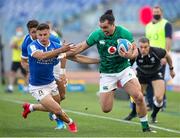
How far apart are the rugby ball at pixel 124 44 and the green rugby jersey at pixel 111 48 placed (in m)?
0.10

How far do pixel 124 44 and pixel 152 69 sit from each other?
3.25m

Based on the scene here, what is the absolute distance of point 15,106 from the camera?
18688mm

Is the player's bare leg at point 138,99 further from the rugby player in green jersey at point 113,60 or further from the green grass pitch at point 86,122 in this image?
the green grass pitch at point 86,122

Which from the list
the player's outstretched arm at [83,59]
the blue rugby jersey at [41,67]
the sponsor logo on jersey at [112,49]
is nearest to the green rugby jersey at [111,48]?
the sponsor logo on jersey at [112,49]

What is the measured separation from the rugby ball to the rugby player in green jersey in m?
0.09

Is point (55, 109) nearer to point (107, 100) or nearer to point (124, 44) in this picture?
point (107, 100)

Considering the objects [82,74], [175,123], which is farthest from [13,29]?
[175,123]

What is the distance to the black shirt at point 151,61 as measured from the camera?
15484 millimetres

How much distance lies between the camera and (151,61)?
15.7m

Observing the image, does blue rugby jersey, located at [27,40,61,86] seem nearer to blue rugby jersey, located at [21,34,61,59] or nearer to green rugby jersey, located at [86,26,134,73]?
blue rugby jersey, located at [21,34,61,59]

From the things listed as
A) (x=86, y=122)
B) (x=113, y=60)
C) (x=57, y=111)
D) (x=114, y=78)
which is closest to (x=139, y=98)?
(x=114, y=78)

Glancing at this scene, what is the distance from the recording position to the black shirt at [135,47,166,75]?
15484 millimetres

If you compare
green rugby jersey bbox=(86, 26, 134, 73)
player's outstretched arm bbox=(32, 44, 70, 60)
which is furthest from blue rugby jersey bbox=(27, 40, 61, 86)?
green rugby jersey bbox=(86, 26, 134, 73)

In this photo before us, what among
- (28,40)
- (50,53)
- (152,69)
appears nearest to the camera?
(50,53)
